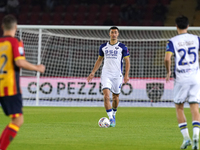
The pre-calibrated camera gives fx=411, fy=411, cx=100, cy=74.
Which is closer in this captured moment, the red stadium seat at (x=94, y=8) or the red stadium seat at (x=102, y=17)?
the red stadium seat at (x=102, y=17)

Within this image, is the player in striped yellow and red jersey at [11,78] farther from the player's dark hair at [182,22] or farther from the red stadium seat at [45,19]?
the red stadium seat at [45,19]

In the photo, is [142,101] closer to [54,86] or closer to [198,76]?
[54,86]

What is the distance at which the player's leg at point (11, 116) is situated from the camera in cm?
469

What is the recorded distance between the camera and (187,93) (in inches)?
223

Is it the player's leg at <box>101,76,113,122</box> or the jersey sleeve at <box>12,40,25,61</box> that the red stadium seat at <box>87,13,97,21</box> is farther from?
the jersey sleeve at <box>12,40,25,61</box>

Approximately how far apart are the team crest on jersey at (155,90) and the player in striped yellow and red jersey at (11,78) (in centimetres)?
1109

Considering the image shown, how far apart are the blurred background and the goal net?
403 cm

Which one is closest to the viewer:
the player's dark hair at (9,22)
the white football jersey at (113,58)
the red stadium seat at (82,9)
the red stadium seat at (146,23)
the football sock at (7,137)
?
the football sock at (7,137)

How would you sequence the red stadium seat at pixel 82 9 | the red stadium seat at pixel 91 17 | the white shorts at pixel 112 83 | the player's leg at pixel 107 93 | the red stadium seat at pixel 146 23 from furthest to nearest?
the red stadium seat at pixel 82 9 < the red stadium seat at pixel 91 17 < the red stadium seat at pixel 146 23 < the white shorts at pixel 112 83 < the player's leg at pixel 107 93

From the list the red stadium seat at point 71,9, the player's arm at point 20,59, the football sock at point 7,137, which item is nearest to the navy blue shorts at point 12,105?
the football sock at point 7,137

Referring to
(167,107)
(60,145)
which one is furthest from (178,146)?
(167,107)

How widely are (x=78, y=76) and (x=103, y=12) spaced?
22.3 feet

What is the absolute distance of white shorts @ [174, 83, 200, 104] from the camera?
5656 millimetres

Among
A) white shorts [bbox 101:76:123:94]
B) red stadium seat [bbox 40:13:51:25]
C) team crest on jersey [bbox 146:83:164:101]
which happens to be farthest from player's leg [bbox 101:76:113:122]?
red stadium seat [bbox 40:13:51:25]
